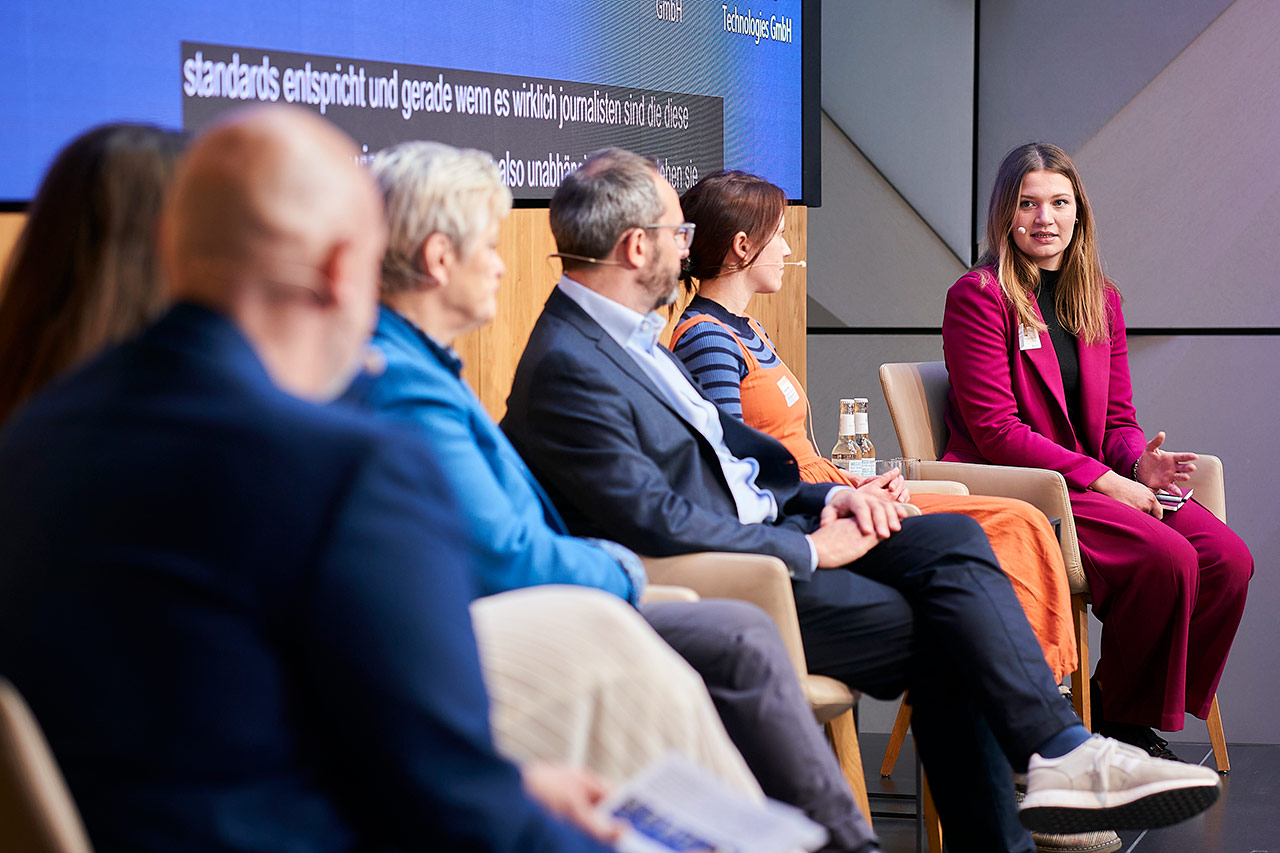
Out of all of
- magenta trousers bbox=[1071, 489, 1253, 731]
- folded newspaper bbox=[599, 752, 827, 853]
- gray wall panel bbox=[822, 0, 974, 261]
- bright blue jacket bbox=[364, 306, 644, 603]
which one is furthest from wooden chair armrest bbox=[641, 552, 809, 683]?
gray wall panel bbox=[822, 0, 974, 261]

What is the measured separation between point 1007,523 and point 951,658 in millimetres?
576

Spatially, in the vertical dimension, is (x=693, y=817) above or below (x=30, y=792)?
below

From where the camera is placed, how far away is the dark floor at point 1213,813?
299cm

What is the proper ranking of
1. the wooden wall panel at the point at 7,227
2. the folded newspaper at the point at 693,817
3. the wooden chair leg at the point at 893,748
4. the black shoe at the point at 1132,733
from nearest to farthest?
the folded newspaper at the point at 693,817 → the wooden wall panel at the point at 7,227 → the black shoe at the point at 1132,733 → the wooden chair leg at the point at 893,748

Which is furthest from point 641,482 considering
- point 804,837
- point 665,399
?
point 804,837

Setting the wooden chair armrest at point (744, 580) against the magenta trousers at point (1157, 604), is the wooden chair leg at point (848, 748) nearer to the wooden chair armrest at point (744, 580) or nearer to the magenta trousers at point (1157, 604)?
the wooden chair armrest at point (744, 580)

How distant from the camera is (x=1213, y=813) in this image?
325 cm

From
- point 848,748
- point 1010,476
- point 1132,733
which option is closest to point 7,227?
point 848,748

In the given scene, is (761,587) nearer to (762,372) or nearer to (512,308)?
(762,372)

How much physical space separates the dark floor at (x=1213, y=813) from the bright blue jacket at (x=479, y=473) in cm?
146

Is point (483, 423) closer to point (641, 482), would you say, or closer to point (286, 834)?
point (641, 482)

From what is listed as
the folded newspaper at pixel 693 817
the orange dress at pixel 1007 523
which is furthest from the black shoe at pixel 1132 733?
the folded newspaper at pixel 693 817

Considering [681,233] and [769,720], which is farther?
[681,233]

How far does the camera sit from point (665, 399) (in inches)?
94.2
